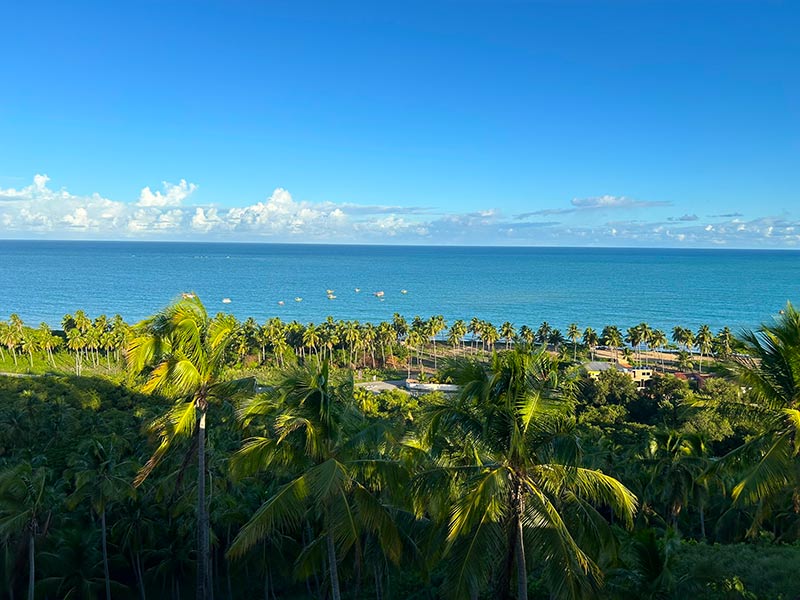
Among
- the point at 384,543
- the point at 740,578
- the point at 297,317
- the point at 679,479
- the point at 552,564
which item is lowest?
the point at 297,317

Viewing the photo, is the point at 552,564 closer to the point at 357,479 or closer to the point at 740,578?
the point at 357,479

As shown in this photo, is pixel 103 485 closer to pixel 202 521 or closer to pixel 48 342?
pixel 202 521

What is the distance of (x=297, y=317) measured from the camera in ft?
410

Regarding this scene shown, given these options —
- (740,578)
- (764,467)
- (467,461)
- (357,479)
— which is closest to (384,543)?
(357,479)

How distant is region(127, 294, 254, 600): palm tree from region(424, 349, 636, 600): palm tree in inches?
192

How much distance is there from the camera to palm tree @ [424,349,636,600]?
7.66 meters

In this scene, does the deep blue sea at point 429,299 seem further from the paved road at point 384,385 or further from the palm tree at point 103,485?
the palm tree at point 103,485

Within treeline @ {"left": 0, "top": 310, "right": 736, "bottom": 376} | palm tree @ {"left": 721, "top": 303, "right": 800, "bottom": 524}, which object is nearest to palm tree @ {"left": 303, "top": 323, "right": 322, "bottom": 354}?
treeline @ {"left": 0, "top": 310, "right": 736, "bottom": 376}

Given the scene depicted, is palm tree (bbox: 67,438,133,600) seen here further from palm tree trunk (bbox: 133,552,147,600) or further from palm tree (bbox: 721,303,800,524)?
palm tree (bbox: 721,303,800,524)

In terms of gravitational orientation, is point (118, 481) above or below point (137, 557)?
above

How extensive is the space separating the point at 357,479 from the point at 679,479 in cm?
1440


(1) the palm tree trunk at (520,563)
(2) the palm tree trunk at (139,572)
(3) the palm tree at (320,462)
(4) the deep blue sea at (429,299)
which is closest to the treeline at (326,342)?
(4) the deep blue sea at (429,299)

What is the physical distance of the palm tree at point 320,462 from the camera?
28.2 ft

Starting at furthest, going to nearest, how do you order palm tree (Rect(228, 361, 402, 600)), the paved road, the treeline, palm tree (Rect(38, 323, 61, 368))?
1. palm tree (Rect(38, 323, 61, 368))
2. the treeline
3. the paved road
4. palm tree (Rect(228, 361, 402, 600))
